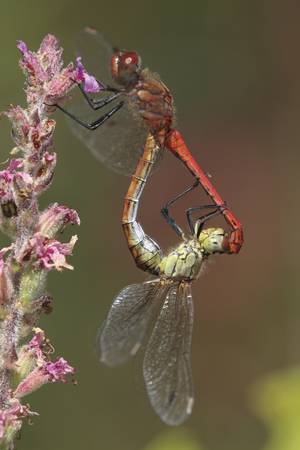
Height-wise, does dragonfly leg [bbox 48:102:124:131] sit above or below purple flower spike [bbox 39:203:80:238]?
above

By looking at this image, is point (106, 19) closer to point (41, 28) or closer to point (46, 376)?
point (41, 28)

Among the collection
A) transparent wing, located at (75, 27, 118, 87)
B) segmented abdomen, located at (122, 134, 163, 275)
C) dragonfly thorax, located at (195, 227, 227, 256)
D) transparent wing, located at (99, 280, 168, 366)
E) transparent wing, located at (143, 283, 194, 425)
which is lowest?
transparent wing, located at (143, 283, 194, 425)

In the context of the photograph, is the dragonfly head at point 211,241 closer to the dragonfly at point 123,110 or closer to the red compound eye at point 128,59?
the dragonfly at point 123,110

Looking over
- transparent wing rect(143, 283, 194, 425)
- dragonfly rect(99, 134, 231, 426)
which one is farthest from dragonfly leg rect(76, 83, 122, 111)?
transparent wing rect(143, 283, 194, 425)

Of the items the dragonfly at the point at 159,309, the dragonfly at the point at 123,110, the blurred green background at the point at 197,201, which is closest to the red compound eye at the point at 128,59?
the dragonfly at the point at 123,110

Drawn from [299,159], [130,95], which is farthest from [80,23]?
[130,95]

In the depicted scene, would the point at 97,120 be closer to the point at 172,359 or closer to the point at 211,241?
the point at 211,241

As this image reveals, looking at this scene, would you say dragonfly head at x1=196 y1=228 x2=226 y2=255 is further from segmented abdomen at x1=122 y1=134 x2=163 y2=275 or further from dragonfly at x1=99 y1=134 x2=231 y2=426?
segmented abdomen at x1=122 y1=134 x2=163 y2=275
